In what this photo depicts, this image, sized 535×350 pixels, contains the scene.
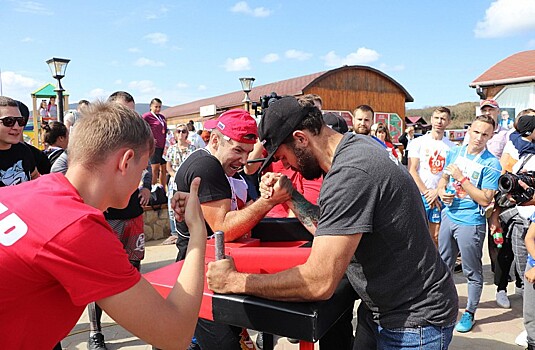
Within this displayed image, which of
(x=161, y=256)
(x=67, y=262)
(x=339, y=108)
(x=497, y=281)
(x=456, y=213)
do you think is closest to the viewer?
(x=67, y=262)

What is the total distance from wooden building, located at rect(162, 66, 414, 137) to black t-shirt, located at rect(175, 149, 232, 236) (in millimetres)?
12253

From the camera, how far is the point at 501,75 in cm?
1167

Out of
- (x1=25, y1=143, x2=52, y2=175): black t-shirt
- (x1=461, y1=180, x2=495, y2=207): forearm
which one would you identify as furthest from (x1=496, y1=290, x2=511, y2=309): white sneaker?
(x1=25, y1=143, x2=52, y2=175): black t-shirt

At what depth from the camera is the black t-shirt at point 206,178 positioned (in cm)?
198

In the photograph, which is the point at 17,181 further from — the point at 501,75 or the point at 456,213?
the point at 501,75

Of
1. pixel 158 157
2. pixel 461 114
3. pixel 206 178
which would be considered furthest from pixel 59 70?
pixel 461 114

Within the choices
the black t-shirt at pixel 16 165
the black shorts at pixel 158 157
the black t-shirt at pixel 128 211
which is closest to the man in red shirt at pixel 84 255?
the black t-shirt at pixel 128 211

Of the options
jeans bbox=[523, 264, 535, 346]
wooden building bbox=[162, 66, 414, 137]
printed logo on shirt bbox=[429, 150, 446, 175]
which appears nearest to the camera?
jeans bbox=[523, 264, 535, 346]

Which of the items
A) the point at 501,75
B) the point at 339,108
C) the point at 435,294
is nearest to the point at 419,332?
the point at 435,294

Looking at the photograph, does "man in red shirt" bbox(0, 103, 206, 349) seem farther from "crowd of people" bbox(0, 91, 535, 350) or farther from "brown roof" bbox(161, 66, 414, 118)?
"brown roof" bbox(161, 66, 414, 118)

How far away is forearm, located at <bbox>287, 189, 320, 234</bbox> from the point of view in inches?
81.7

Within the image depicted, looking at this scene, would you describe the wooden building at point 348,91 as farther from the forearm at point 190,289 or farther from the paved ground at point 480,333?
the forearm at point 190,289

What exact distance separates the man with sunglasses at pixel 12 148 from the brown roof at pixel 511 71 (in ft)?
37.5

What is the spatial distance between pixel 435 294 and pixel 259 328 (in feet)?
2.10
